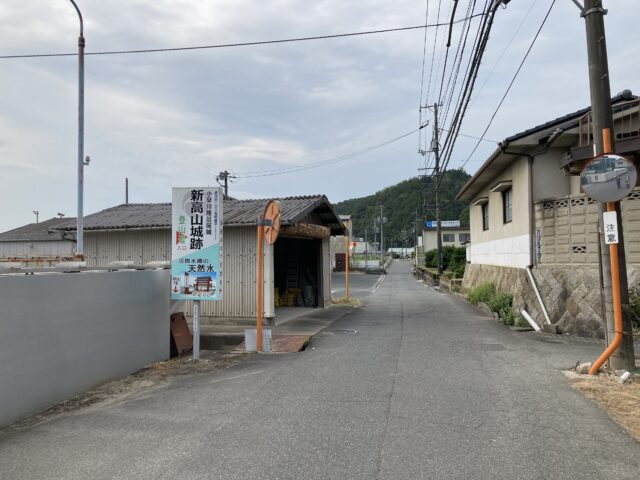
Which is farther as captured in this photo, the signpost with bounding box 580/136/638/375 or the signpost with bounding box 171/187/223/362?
the signpost with bounding box 171/187/223/362

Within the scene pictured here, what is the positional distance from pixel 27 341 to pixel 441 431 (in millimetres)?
4691

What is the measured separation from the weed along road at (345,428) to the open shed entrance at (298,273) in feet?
29.0

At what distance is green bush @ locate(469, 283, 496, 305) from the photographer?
15812mm

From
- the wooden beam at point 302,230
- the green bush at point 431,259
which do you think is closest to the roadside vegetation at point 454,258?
the green bush at point 431,259

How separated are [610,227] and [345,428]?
4.96 metres

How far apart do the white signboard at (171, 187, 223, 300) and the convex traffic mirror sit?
6030mm

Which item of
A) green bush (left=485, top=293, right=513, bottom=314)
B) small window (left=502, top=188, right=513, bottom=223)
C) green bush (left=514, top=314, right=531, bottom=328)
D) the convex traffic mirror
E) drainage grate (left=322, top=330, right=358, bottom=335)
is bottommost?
drainage grate (left=322, top=330, right=358, bottom=335)

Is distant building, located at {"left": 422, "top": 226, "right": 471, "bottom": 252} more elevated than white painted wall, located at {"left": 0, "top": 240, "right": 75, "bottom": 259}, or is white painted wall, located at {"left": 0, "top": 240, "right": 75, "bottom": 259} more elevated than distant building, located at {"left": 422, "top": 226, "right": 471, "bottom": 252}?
distant building, located at {"left": 422, "top": 226, "right": 471, "bottom": 252}

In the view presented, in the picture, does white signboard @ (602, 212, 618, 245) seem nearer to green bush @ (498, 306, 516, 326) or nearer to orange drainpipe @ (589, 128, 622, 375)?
orange drainpipe @ (589, 128, 622, 375)

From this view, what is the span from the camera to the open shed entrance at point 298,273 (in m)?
16.6

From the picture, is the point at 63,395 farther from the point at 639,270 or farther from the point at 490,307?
the point at 490,307

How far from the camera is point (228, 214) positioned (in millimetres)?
12805

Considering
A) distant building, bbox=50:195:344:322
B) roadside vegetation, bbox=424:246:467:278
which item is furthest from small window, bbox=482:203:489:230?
roadside vegetation, bbox=424:246:467:278

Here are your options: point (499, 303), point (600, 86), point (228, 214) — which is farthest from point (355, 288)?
point (600, 86)
